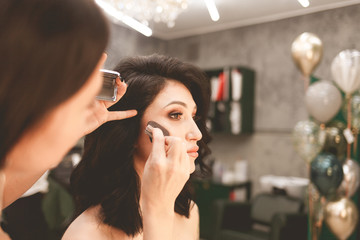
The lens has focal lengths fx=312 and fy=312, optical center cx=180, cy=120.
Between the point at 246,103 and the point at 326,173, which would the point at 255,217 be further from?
the point at 246,103

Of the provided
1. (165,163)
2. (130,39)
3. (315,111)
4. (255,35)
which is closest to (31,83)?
(165,163)

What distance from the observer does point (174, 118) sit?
133 centimetres

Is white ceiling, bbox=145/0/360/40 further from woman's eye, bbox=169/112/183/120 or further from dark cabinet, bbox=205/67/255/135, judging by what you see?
woman's eye, bbox=169/112/183/120

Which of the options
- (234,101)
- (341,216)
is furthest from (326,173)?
(234,101)

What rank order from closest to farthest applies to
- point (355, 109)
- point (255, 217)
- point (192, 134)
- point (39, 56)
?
1. point (39, 56)
2. point (192, 134)
3. point (355, 109)
4. point (255, 217)

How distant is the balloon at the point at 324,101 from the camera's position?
8.51 ft

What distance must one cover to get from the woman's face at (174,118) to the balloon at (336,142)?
1813 millimetres

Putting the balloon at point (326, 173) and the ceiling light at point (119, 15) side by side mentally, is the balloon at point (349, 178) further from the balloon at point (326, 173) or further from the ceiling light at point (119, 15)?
the ceiling light at point (119, 15)

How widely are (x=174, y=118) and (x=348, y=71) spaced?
1842mm

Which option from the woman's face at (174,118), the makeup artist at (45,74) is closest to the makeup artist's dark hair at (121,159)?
the woman's face at (174,118)

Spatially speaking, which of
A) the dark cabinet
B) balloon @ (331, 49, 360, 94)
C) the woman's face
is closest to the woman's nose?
the woman's face

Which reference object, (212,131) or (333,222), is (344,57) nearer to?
(333,222)

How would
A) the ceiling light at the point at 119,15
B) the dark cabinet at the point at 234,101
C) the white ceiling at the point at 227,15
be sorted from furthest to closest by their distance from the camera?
the dark cabinet at the point at 234,101, the white ceiling at the point at 227,15, the ceiling light at the point at 119,15

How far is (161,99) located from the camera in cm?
134
